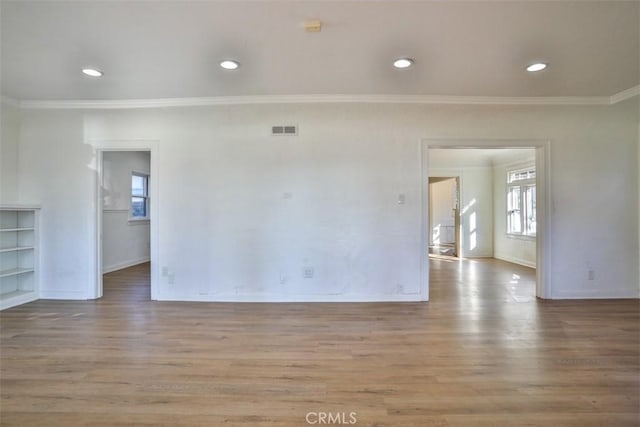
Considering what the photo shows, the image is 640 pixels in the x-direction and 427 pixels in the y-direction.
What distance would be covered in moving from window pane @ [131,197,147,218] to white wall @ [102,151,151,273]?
0.65 feet

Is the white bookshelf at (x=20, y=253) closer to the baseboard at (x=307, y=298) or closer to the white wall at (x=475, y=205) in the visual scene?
the baseboard at (x=307, y=298)

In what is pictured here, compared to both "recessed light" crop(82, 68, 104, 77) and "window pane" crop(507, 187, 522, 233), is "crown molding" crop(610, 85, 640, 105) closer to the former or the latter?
"window pane" crop(507, 187, 522, 233)

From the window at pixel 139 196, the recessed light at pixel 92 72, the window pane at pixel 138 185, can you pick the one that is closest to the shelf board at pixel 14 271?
the recessed light at pixel 92 72

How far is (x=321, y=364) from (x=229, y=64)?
280 centimetres

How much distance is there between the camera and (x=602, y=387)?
2010 mm

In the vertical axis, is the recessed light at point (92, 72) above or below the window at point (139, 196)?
above

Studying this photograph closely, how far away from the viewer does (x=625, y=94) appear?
12.1 ft

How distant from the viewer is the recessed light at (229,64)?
290 cm

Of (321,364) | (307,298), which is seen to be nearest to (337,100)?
(307,298)

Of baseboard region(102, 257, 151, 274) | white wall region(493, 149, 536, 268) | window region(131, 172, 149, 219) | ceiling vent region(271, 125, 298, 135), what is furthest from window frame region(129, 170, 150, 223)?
white wall region(493, 149, 536, 268)

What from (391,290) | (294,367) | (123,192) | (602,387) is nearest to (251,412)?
Result: (294,367)

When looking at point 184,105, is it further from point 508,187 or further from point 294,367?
point 508,187

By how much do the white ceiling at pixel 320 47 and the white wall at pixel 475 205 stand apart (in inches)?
166

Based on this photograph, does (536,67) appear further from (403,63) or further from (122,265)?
(122,265)
